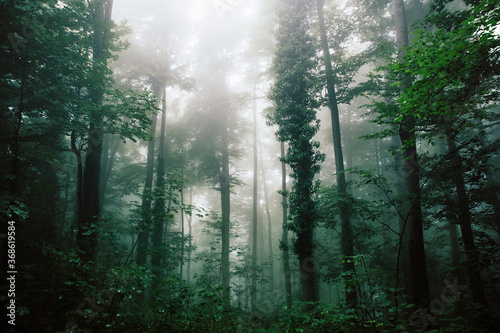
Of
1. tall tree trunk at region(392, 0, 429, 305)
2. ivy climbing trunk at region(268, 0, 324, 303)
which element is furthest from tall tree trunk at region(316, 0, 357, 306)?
tall tree trunk at region(392, 0, 429, 305)

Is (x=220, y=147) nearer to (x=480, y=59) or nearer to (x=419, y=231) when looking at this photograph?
(x=419, y=231)

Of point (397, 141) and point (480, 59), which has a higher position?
point (397, 141)

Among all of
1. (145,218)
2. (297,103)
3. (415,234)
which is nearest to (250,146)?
(297,103)

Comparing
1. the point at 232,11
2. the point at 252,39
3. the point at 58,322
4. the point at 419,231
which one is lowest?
the point at 58,322

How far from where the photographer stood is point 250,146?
2503cm

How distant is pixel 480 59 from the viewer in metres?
3.89

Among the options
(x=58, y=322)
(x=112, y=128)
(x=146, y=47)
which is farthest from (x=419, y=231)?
(x=146, y=47)

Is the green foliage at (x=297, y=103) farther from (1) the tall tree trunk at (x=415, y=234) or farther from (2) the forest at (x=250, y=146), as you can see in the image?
(1) the tall tree trunk at (x=415, y=234)

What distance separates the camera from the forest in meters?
4.21

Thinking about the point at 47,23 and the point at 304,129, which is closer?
the point at 47,23

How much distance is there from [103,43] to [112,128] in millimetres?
3528

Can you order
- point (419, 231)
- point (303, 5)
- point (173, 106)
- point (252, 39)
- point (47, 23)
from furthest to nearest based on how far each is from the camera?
point (173, 106) → point (252, 39) → point (303, 5) → point (47, 23) → point (419, 231)

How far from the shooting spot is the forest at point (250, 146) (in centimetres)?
421

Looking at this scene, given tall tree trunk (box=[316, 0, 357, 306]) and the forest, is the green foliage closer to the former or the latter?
the forest
